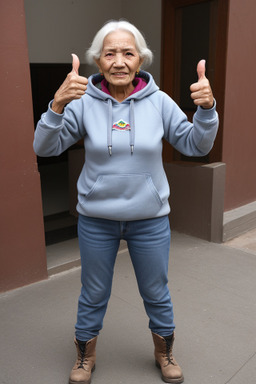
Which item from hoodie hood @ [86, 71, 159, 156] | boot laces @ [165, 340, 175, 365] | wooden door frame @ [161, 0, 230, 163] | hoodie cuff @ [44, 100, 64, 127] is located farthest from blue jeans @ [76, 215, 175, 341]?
wooden door frame @ [161, 0, 230, 163]

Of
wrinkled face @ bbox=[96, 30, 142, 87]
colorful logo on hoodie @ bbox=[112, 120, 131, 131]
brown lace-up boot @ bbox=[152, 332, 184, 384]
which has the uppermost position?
wrinkled face @ bbox=[96, 30, 142, 87]

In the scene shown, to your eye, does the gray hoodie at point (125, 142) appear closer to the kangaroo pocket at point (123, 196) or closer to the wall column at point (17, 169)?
the kangaroo pocket at point (123, 196)

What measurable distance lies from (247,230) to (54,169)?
5.01m

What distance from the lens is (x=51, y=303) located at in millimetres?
2883

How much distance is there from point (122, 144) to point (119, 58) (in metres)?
0.38

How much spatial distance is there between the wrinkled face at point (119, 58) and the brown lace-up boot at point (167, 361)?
4.25 feet

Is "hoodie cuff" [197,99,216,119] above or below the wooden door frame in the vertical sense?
below

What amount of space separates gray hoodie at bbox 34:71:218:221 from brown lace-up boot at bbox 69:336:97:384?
72 cm

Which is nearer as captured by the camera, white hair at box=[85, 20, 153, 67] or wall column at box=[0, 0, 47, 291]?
white hair at box=[85, 20, 153, 67]

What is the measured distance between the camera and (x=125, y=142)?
1788 mm

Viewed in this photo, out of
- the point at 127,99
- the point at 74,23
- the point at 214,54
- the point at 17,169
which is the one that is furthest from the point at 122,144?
the point at 74,23

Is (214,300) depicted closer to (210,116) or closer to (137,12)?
(210,116)

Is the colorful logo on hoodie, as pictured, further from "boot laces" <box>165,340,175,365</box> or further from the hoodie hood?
"boot laces" <box>165,340,175,365</box>

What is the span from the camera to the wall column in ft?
8.97
